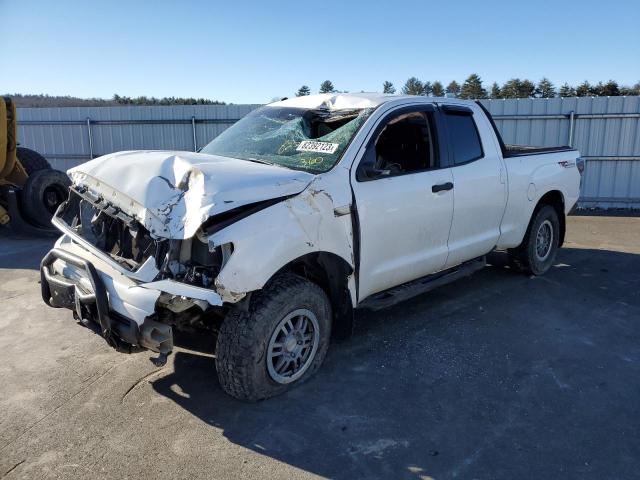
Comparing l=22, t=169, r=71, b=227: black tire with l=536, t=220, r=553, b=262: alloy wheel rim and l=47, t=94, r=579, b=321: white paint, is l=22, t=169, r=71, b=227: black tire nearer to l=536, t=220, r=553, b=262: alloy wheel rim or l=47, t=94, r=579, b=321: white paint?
l=47, t=94, r=579, b=321: white paint

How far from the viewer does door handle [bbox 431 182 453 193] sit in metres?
4.59

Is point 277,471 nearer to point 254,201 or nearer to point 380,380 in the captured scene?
point 380,380

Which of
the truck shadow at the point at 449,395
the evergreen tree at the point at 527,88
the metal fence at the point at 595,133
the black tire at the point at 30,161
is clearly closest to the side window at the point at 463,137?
the truck shadow at the point at 449,395

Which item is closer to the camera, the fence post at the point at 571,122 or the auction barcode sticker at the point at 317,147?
the auction barcode sticker at the point at 317,147

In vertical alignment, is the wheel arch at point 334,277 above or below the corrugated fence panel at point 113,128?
below

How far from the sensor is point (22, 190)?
29.3 ft

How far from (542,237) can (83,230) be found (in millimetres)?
5226

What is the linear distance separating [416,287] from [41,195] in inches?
273

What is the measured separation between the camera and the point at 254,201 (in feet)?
10.9

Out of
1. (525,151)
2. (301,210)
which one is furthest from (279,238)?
(525,151)

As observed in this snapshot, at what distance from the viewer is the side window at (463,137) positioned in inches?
197

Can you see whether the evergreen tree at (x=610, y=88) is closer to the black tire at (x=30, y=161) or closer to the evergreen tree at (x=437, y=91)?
the evergreen tree at (x=437, y=91)

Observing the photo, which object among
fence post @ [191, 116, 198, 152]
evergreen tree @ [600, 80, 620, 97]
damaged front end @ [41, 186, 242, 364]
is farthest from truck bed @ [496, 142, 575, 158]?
evergreen tree @ [600, 80, 620, 97]

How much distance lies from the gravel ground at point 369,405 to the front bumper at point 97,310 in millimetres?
556
